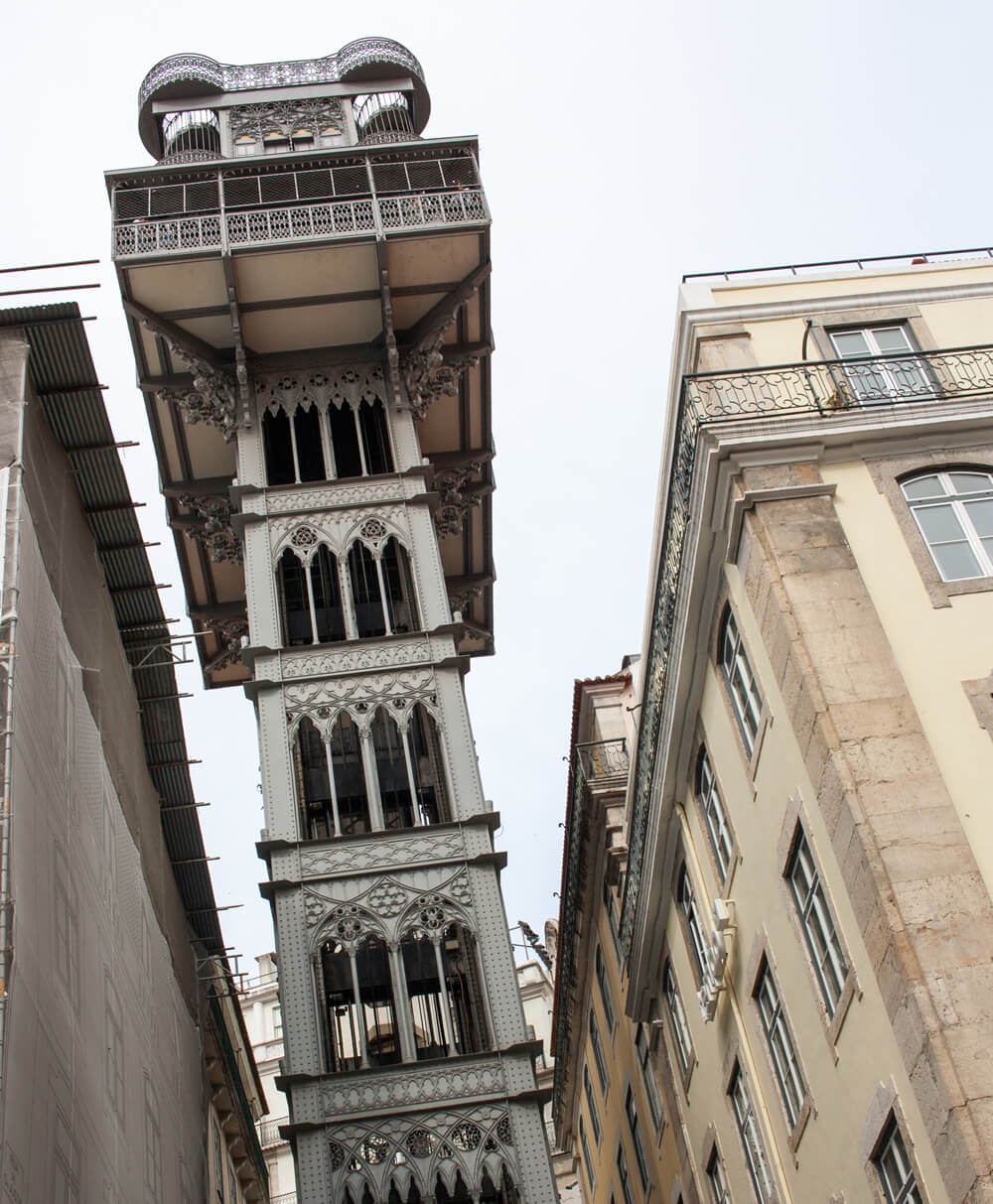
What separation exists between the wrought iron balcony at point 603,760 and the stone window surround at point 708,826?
908 cm

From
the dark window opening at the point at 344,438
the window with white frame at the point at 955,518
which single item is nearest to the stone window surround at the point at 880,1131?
the window with white frame at the point at 955,518

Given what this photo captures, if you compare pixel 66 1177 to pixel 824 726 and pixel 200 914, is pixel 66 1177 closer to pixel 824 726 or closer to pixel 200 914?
pixel 824 726

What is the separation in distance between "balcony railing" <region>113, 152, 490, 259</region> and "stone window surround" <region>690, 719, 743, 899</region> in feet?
51.6

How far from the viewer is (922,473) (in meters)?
17.9

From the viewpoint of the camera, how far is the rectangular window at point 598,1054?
34.8 meters

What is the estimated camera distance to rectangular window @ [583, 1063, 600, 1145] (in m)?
37.7

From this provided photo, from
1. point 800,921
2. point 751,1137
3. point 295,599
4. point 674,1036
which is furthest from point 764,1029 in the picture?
point 295,599

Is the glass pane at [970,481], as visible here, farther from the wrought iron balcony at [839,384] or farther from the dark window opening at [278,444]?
the dark window opening at [278,444]

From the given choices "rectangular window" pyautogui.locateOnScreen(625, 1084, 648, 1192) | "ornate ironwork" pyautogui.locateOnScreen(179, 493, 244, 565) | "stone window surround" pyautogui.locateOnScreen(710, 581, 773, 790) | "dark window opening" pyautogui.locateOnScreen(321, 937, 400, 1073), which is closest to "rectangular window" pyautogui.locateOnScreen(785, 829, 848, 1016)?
"stone window surround" pyautogui.locateOnScreen(710, 581, 773, 790)

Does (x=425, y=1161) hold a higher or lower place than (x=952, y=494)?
lower

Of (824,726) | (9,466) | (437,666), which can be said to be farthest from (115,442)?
(824,726)

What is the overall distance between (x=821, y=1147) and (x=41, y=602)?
40.6 feet

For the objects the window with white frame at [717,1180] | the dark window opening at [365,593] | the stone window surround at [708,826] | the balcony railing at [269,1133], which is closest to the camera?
the stone window surround at [708,826]

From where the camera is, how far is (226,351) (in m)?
32.8
